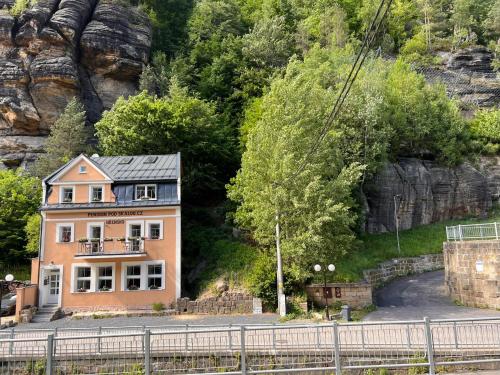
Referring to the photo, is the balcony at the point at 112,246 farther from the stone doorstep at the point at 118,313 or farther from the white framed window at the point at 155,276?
the stone doorstep at the point at 118,313

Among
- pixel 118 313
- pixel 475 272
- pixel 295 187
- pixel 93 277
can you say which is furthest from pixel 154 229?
pixel 475 272

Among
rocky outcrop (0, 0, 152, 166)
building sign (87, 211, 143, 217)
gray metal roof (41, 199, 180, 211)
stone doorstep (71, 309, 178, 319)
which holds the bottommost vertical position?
stone doorstep (71, 309, 178, 319)

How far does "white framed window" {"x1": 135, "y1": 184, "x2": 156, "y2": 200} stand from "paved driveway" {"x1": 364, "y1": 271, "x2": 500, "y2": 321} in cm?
1546

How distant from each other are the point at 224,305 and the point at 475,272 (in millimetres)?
13573

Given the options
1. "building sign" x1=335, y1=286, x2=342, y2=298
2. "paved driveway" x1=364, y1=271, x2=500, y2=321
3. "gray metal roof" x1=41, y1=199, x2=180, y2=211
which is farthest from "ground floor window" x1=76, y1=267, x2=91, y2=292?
"paved driveway" x1=364, y1=271, x2=500, y2=321

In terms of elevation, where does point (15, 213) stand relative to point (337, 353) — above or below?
above

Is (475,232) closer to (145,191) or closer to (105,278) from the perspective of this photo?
(145,191)

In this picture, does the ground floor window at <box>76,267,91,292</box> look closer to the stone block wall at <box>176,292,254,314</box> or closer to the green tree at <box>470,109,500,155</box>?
the stone block wall at <box>176,292,254,314</box>

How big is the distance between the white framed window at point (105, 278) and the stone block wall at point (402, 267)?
53.7ft

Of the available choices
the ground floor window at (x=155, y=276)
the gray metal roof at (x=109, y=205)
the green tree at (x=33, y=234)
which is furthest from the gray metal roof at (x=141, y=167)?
the green tree at (x=33, y=234)

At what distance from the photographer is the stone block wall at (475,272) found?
1950 centimetres

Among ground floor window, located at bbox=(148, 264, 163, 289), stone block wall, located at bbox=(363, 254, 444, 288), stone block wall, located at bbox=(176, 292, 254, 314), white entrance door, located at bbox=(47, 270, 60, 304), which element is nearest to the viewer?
stone block wall, located at bbox=(176, 292, 254, 314)

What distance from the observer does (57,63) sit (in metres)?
40.8

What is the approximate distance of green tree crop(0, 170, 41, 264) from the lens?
29359mm
